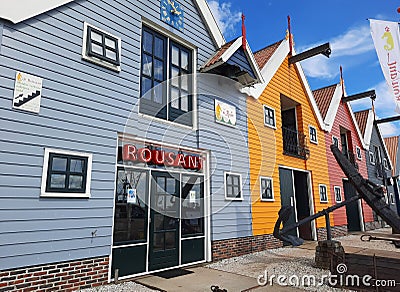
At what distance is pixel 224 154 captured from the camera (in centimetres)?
814

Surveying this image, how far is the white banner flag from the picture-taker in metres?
8.80

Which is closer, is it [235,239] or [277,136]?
[235,239]

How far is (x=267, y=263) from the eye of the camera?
23.3 feet

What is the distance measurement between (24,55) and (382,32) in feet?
32.5

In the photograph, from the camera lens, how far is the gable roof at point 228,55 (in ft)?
24.8

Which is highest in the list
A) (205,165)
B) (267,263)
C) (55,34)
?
(55,34)

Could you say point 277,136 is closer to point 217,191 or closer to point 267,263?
point 217,191

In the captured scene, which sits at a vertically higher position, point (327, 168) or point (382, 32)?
point (382, 32)

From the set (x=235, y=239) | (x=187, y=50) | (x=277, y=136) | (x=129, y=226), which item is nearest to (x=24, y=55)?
(x=129, y=226)

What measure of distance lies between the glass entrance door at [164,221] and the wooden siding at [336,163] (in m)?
9.52

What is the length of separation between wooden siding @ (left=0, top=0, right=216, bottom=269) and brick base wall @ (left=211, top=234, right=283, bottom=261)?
3144mm

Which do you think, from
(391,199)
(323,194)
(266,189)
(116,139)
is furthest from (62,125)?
(391,199)

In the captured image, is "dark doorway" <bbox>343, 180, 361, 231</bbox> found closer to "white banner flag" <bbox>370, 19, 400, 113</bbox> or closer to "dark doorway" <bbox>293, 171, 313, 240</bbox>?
"dark doorway" <bbox>293, 171, 313, 240</bbox>

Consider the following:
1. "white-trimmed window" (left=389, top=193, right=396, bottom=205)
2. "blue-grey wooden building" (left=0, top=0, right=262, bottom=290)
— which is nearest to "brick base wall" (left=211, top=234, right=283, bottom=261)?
"blue-grey wooden building" (left=0, top=0, right=262, bottom=290)
